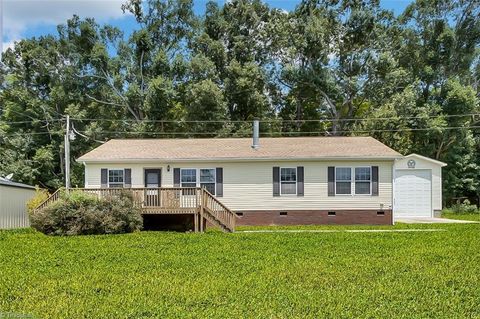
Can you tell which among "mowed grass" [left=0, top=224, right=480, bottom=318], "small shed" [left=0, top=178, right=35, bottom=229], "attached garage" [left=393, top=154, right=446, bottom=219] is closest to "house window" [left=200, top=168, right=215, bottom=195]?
"small shed" [left=0, top=178, right=35, bottom=229]

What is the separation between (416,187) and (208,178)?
9.71m

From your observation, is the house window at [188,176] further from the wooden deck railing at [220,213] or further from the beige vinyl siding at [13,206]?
the beige vinyl siding at [13,206]

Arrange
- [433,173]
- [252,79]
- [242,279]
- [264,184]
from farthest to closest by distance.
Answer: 1. [252,79]
2. [433,173]
3. [264,184]
4. [242,279]

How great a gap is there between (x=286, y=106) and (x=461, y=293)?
91.3 ft

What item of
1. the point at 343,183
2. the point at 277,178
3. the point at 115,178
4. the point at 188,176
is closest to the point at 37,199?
the point at 115,178

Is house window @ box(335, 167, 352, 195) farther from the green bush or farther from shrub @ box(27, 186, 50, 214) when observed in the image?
shrub @ box(27, 186, 50, 214)

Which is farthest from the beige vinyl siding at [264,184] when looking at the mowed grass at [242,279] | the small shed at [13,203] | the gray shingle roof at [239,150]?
the mowed grass at [242,279]

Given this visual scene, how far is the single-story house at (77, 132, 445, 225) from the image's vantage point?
19.8m

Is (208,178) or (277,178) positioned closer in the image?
(277,178)

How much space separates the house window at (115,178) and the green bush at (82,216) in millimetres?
4401

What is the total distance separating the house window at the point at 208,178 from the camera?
2022cm

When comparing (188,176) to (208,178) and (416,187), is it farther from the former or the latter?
(416,187)

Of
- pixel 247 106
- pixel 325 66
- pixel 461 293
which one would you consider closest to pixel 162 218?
pixel 461 293

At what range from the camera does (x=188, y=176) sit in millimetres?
20172
